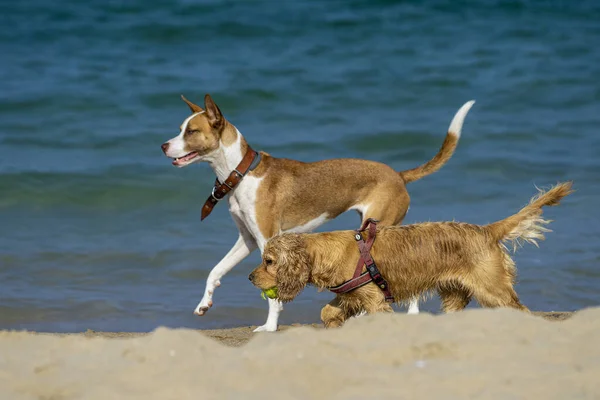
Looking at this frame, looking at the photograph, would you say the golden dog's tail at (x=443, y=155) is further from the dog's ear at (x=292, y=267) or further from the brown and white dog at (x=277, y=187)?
the dog's ear at (x=292, y=267)

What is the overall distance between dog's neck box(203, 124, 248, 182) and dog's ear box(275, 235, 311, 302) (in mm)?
1999

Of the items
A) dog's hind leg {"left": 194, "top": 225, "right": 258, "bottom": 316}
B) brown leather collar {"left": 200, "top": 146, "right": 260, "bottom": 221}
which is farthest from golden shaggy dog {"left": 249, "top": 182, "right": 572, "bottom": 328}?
brown leather collar {"left": 200, "top": 146, "right": 260, "bottom": 221}

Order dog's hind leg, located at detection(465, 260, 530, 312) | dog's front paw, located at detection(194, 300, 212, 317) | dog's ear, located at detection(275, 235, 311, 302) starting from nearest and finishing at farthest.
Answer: dog's ear, located at detection(275, 235, 311, 302) → dog's hind leg, located at detection(465, 260, 530, 312) → dog's front paw, located at detection(194, 300, 212, 317)

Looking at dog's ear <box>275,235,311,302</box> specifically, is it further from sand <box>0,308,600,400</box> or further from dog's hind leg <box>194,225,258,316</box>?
dog's hind leg <box>194,225,258,316</box>

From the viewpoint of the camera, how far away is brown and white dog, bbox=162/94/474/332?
7.95 metres

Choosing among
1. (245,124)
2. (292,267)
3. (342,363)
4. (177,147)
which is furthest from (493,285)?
(245,124)

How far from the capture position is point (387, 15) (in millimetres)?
20172

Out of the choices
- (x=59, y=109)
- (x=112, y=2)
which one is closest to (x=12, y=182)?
(x=59, y=109)

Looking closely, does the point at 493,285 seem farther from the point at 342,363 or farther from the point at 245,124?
the point at 245,124

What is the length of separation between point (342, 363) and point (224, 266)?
3.65m

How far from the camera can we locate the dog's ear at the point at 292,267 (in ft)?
20.1

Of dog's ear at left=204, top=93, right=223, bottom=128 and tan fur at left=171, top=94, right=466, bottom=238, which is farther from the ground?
dog's ear at left=204, top=93, right=223, bottom=128

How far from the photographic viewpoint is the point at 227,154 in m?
8.08

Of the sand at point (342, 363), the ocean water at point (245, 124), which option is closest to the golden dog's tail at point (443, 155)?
the ocean water at point (245, 124)
